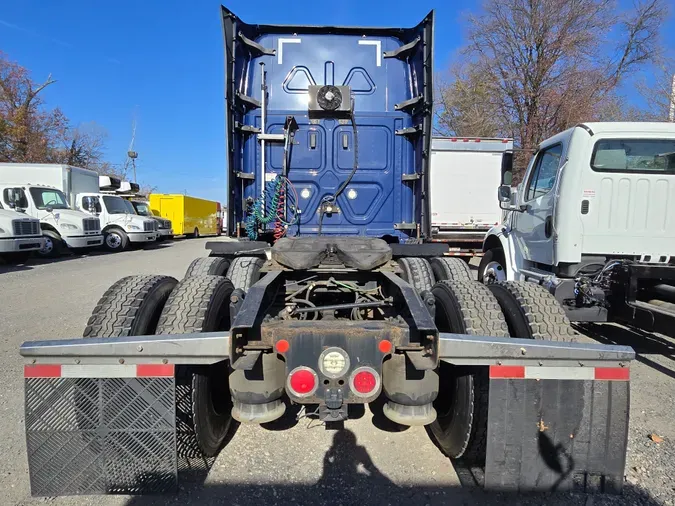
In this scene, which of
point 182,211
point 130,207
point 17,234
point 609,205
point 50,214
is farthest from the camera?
point 182,211

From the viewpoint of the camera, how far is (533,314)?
254 centimetres

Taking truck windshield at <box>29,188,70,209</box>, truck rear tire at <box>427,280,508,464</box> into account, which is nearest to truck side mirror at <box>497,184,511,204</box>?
truck rear tire at <box>427,280,508,464</box>

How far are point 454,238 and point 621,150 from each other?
19.3ft

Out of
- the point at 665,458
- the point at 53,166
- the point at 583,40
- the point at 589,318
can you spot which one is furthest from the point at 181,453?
the point at 583,40

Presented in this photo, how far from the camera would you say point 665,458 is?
106 inches

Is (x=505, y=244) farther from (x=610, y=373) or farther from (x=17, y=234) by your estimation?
(x=17, y=234)

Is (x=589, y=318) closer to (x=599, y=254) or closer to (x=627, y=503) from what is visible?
(x=599, y=254)

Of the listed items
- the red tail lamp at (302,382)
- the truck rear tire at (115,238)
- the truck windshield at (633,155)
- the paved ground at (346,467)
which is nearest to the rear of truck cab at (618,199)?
the truck windshield at (633,155)

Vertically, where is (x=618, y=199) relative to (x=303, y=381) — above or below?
above

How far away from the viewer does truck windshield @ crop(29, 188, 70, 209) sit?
14.2 meters

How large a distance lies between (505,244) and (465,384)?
4.04 m

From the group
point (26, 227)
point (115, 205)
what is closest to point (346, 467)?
point (26, 227)

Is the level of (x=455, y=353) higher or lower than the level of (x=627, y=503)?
higher

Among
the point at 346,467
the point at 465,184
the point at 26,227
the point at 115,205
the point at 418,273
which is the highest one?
the point at 465,184
